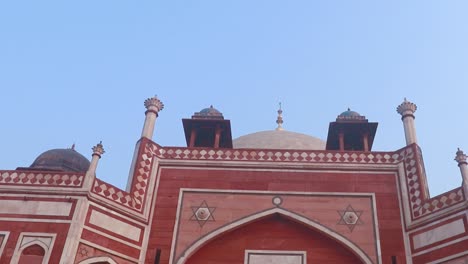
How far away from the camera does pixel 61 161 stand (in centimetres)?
1427

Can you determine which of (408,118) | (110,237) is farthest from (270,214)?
(408,118)

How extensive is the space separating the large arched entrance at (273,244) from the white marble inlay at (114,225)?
1200mm

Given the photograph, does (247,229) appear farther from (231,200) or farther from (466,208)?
(466,208)

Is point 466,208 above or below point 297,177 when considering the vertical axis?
below

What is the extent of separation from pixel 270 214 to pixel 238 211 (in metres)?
0.66

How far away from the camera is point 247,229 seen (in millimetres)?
11367

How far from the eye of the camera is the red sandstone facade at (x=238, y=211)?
402 inches

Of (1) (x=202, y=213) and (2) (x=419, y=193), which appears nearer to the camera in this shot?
(2) (x=419, y=193)

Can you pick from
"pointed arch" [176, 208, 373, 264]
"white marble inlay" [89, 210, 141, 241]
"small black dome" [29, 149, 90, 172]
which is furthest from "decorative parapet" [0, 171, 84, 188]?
"small black dome" [29, 149, 90, 172]

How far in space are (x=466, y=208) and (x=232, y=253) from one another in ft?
14.6

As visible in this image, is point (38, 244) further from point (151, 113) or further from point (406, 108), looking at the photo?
point (406, 108)

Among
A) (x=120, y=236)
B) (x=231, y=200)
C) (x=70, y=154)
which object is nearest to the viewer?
(x=120, y=236)

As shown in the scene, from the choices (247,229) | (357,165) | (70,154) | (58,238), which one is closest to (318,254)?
(247,229)

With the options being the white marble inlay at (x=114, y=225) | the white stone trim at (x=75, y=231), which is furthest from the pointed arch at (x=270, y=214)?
the white stone trim at (x=75, y=231)
